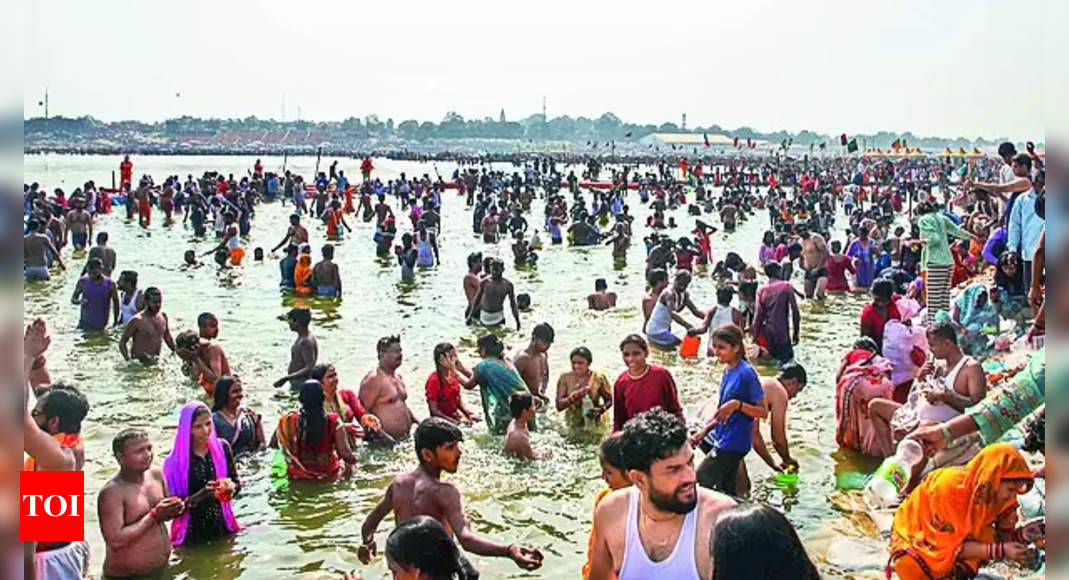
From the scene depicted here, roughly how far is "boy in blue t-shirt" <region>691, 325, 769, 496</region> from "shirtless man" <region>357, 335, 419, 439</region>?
2962mm

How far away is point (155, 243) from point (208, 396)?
15936 millimetres

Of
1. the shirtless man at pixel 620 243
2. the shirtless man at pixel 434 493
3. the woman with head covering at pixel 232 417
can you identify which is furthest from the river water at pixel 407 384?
the shirtless man at pixel 434 493

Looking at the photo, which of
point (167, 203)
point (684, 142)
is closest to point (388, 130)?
point (684, 142)

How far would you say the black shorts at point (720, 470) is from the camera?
631 centimetres

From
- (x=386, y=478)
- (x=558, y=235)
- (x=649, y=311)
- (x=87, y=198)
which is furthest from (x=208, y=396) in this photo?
(x=87, y=198)

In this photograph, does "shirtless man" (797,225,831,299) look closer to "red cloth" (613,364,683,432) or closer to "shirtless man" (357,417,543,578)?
"red cloth" (613,364,683,432)

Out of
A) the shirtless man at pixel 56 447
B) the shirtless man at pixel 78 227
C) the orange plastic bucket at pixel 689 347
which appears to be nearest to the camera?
the shirtless man at pixel 56 447

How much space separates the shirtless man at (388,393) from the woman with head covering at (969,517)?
4603mm

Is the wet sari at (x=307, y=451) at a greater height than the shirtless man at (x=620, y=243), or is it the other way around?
the shirtless man at (x=620, y=243)

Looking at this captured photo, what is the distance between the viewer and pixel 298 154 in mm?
106625

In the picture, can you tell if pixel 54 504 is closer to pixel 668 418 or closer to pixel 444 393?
pixel 668 418

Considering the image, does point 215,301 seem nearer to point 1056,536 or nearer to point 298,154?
point 1056,536

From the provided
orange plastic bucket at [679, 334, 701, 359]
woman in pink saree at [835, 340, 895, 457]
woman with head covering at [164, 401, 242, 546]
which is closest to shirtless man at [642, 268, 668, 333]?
orange plastic bucket at [679, 334, 701, 359]

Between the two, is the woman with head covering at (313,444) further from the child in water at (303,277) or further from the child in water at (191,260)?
the child in water at (191,260)
